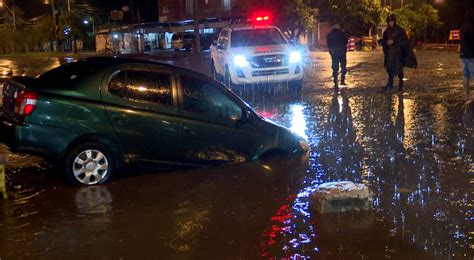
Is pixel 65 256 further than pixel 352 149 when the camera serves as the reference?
No

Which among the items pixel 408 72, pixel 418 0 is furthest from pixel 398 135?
pixel 418 0

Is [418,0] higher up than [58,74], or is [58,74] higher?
[418,0]

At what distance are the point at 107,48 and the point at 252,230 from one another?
54.4 metres

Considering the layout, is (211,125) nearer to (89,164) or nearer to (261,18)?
(89,164)

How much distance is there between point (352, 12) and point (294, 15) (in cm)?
430

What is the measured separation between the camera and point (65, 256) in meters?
4.81

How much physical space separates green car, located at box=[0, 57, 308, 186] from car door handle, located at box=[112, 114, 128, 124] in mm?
12

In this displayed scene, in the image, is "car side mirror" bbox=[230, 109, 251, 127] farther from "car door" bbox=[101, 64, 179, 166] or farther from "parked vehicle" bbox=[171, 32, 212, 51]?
"parked vehicle" bbox=[171, 32, 212, 51]

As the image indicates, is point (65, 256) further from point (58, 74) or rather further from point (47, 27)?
point (47, 27)

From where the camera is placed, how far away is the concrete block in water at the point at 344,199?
5.84 meters

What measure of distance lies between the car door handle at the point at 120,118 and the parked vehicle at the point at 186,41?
43.5m

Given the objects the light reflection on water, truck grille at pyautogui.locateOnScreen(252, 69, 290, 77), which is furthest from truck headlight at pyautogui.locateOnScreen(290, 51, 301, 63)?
the light reflection on water

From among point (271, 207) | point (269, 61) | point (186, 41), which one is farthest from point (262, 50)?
point (186, 41)

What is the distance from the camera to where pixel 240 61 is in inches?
599
